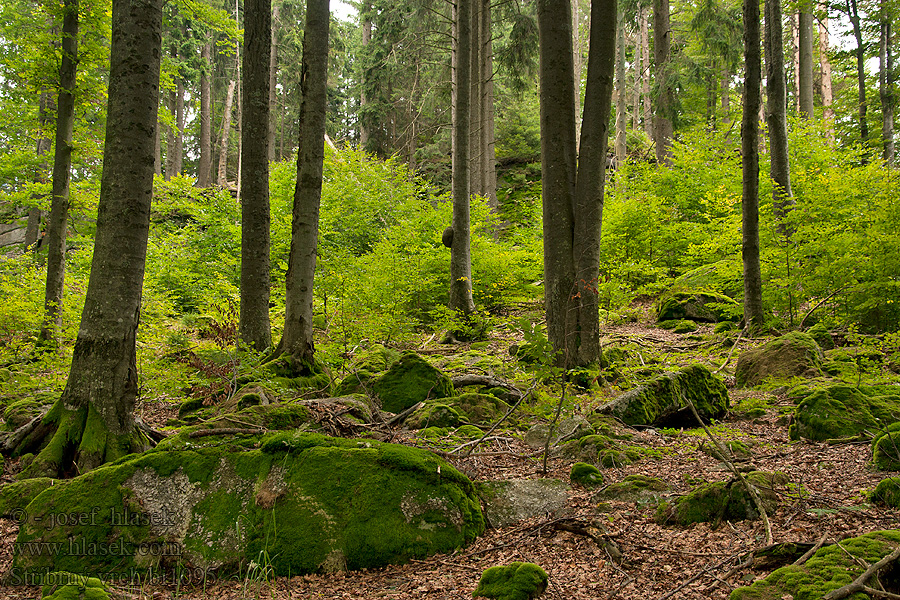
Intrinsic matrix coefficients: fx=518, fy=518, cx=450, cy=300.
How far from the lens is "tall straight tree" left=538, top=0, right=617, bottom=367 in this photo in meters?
6.83

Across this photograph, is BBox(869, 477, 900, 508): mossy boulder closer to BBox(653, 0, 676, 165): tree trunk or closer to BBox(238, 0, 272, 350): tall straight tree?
BBox(238, 0, 272, 350): tall straight tree

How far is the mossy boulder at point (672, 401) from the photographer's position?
18.2ft

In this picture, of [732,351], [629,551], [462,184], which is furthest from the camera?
[462,184]

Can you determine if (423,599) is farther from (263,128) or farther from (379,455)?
(263,128)

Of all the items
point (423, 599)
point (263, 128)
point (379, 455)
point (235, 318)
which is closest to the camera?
point (423, 599)

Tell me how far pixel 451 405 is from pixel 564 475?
173 centimetres

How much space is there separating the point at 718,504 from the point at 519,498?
1331mm

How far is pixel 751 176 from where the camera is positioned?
9.03 m

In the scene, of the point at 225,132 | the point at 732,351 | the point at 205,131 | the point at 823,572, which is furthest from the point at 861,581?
the point at 225,132

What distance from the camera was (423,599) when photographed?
279 cm

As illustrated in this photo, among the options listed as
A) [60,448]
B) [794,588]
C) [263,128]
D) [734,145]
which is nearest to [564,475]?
[794,588]

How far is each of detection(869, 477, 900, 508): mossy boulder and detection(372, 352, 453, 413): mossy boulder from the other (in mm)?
4064

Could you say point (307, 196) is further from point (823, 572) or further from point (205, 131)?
point (205, 131)

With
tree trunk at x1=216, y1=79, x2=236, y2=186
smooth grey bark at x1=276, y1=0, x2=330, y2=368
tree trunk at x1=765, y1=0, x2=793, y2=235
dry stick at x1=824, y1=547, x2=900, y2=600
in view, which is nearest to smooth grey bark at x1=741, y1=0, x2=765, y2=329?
tree trunk at x1=765, y1=0, x2=793, y2=235
